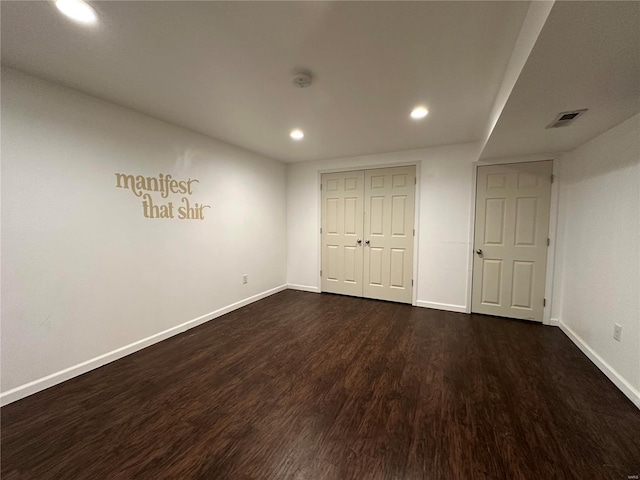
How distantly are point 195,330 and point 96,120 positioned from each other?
2326mm

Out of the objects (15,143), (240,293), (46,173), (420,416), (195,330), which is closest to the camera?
(420,416)

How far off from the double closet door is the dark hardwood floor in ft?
4.55

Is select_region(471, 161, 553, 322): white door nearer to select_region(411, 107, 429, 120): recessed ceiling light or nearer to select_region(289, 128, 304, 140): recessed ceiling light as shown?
select_region(411, 107, 429, 120): recessed ceiling light

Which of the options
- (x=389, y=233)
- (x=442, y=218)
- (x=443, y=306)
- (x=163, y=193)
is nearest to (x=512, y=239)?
(x=442, y=218)

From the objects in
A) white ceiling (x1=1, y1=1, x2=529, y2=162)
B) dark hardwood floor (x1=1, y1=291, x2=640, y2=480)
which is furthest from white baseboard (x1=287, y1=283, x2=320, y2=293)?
white ceiling (x1=1, y1=1, x2=529, y2=162)

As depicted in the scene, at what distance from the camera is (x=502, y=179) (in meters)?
3.27

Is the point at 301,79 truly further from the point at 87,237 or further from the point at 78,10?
the point at 87,237

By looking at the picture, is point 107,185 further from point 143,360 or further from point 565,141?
point 565,141

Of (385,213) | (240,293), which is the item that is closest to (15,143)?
(240,293)

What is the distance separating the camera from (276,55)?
1.63 meters

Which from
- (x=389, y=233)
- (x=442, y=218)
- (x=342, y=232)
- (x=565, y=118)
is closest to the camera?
(x=565, y=118)

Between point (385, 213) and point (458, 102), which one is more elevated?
point (458, 102)

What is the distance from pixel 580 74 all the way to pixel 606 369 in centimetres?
233

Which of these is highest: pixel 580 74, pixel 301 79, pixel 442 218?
pixel 301 79
